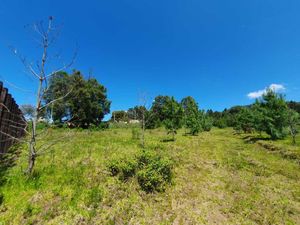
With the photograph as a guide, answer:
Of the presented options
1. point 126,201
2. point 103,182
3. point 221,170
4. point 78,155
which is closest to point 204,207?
point 126,201

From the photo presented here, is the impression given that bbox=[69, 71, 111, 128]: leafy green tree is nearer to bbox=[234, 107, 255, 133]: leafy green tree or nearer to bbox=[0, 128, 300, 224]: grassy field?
→ bbox=[0, 128, 300, 224]: grassy field

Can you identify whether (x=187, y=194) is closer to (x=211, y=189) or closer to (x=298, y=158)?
(x=211, y=189)

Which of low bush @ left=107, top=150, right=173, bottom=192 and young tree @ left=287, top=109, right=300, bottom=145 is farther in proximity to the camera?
young tree @ left=287, top=109, right=300, bottom=145

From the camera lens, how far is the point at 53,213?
4762 millimetres

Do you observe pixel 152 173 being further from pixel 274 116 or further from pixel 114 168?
pixel 274 116

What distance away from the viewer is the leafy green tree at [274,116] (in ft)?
69.5

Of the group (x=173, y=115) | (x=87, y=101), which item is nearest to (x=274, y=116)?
(x=173, y=115)

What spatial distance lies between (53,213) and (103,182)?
204 centimetres

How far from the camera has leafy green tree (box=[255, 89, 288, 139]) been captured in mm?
21188

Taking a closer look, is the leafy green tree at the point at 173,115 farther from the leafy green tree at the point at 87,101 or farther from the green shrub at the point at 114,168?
the leafy green tree at the point at 87,101

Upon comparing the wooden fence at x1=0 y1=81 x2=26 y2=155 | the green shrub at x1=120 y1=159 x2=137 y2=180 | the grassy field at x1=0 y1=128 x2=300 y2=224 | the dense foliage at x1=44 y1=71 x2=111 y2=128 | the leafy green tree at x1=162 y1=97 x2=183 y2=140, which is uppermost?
the dense foliage at x1=44 y1=71 x2=111 y2=128

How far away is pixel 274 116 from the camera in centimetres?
2164

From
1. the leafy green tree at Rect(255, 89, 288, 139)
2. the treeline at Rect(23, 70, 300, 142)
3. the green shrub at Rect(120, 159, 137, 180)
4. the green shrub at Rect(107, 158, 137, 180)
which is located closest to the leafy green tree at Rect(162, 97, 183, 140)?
the treeline at Rect(23, 70, 300, 142)

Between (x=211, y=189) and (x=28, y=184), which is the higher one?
(x=28, y=184)
